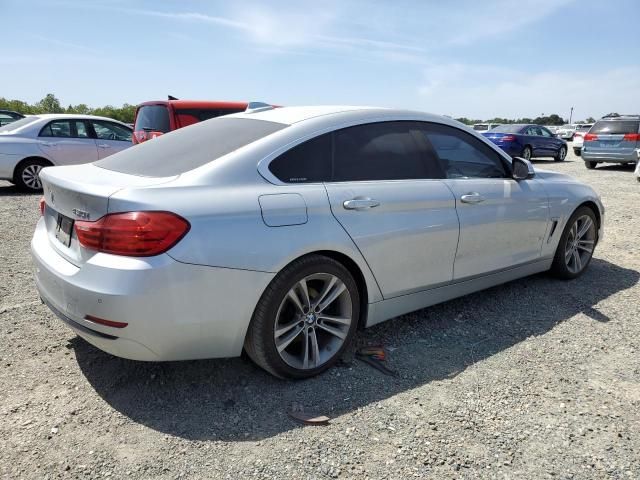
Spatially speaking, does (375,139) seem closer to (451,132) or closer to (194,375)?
(451,132)

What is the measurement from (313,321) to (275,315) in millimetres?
314

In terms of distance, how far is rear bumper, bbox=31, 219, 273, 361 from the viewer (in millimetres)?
2283

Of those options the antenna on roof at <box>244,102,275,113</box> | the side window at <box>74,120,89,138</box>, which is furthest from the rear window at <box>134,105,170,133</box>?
the antenna on roof at <box>244,102,275,113</box>

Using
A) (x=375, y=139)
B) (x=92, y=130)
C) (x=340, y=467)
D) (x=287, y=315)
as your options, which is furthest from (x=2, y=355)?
(x=92, y=130)

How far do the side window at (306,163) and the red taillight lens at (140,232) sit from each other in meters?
0.68

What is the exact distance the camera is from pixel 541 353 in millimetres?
3281

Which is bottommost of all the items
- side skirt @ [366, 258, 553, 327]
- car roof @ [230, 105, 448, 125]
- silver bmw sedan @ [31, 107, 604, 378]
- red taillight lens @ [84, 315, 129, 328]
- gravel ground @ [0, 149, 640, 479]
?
gravel ground @ [0, 149, 640, 479]

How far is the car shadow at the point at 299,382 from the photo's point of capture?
254cm

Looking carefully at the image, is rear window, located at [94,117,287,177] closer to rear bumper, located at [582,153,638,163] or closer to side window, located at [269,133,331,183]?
side window, located at [269,133,331,183]

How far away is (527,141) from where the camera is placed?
17750 mm

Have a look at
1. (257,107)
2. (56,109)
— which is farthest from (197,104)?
(56,109)

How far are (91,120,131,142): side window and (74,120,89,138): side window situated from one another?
19 centimetres

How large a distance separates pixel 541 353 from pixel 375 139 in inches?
70.6

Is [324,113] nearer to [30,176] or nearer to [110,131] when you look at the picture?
[30,176]
